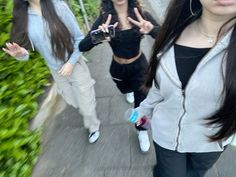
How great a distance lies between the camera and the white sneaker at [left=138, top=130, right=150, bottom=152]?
2.77m

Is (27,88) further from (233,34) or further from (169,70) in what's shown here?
(233,34)

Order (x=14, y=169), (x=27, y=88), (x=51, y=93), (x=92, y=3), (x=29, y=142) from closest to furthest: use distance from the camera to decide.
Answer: (x=14, y=169) → (x=29, y=142) → (x=27, y=88) → (x=51, y=93) → (x=92, y=3)

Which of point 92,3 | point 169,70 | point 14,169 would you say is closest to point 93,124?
point 14,169

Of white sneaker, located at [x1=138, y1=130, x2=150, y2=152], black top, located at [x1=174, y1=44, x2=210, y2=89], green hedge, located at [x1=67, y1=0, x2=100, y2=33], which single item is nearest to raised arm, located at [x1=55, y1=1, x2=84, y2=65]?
white sneaker, located at [x1=138, y1=130, x2=150, y2=152]

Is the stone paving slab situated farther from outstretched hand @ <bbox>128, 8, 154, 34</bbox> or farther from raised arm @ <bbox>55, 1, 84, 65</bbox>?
outstretched hand @ <bbox>128, 8, 154, 34</bbox>

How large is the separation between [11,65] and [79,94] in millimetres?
730

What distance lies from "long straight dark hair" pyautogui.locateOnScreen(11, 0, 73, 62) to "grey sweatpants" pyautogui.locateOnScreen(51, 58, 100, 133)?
11.6 inches

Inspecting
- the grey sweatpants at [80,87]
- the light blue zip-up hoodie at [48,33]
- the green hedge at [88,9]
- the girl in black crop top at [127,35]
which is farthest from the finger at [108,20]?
the green hedge at [88,9]

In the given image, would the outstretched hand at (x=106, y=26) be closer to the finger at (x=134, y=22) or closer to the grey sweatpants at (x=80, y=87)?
the finger at (x=134, y=22)

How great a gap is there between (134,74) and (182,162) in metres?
0.92

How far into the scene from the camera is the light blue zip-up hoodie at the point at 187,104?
1.38 metres

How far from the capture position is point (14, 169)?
7.90ft

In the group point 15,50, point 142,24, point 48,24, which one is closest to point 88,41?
point 48,24

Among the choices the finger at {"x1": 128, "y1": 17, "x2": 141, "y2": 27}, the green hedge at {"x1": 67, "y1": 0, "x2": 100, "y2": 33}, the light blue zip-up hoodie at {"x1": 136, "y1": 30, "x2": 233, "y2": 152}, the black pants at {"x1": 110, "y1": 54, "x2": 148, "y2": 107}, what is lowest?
the green hedge at {"x1": 67, "y1": 0, "x2": 100, "y2": 33}
